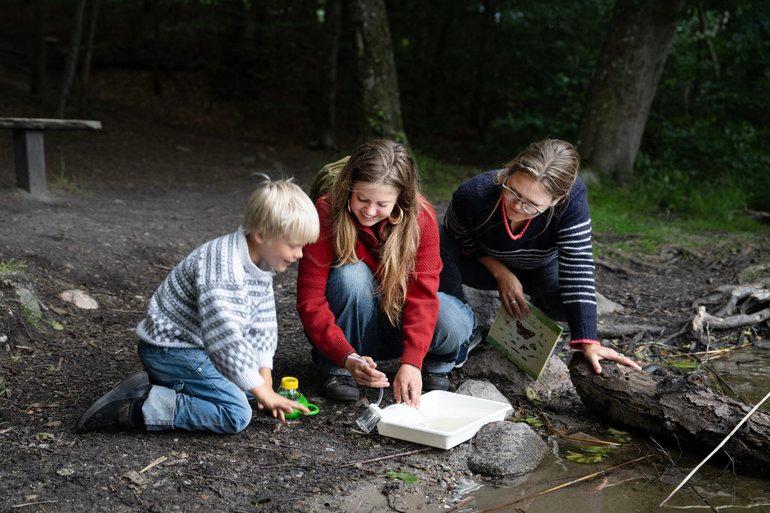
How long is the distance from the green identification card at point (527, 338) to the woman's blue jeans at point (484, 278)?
0.18m

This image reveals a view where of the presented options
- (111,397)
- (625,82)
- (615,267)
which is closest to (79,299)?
(111,397)

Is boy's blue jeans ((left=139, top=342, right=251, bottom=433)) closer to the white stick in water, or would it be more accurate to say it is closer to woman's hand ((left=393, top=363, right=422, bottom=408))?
woman's hand ((left=393, top=363, right=422, bottom=408))

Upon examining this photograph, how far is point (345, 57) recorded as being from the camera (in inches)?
533

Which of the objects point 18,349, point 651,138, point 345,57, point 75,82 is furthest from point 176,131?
point 18,349

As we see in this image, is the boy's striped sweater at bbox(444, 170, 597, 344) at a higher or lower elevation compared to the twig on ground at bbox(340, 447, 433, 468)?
higher

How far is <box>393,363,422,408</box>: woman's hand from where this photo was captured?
269 cm

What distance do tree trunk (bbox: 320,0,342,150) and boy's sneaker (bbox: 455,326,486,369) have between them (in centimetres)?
740

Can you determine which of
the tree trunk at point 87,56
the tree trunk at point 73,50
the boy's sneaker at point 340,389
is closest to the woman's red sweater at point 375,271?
the boy's sneaker at point 340,389

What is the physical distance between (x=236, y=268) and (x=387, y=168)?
0.63 metres

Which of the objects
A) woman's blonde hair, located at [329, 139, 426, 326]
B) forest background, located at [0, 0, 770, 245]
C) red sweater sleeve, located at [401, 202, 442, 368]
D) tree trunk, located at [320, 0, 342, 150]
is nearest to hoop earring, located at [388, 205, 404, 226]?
woman's blonde hair, located at [329, 139, 426, 326]

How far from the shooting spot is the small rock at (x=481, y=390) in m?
3.00

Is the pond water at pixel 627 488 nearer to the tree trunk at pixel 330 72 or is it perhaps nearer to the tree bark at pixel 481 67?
the tree trunk at pixel 330 72

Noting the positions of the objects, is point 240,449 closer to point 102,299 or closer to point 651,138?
point 102,299

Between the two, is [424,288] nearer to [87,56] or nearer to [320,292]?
[320,292]
